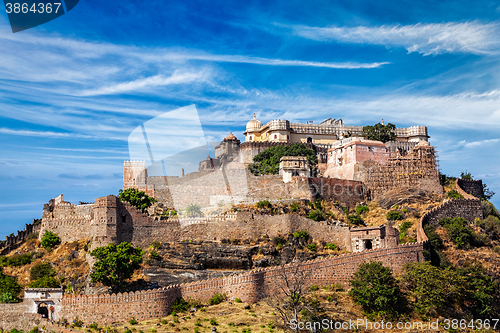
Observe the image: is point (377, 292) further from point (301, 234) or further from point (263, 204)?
point (263, 204)

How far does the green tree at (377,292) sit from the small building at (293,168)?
77.5 feet

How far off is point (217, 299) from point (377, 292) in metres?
12.7

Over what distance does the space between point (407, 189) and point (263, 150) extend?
2444 cm

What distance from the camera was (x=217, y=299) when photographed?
126 feet

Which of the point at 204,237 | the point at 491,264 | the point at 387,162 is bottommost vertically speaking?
the point at 491,264

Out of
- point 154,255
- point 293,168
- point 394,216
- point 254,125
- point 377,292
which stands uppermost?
point 254,125

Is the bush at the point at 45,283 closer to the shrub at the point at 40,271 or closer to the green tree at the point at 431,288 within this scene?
the shrub at the point at 40,271

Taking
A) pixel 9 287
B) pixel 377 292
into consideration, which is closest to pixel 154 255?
pixel 9 287

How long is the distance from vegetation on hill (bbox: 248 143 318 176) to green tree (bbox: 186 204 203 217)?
14.0 metres

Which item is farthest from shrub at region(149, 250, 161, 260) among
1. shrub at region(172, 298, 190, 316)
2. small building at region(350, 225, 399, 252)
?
small building at region(350, 225, 399, 252)

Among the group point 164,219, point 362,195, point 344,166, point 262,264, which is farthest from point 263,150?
point 262,264

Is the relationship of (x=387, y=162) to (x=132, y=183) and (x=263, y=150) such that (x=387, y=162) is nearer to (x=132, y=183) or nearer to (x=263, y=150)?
(x=263, y=150)

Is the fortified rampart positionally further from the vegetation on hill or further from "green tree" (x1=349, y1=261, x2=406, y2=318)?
"green tree" (x1=349, y1=261, x2=406, y2=318)

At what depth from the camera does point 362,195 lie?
62.8 metres
